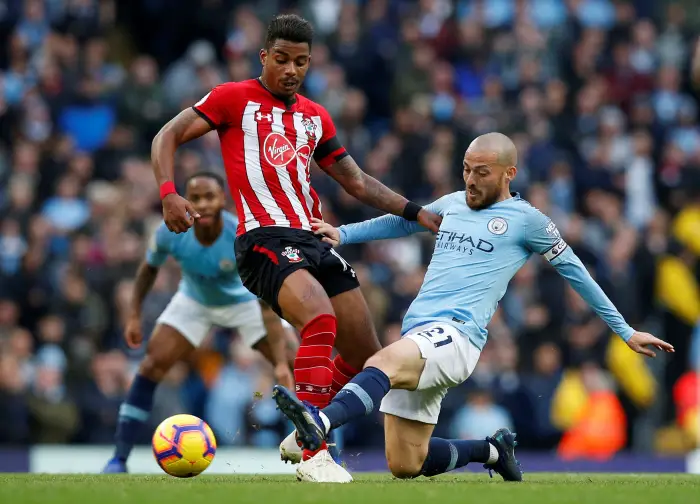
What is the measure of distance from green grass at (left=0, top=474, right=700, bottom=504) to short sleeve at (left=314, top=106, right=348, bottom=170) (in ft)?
7.31

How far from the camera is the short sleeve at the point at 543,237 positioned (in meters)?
8.18

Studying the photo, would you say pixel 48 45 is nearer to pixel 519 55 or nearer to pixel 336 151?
pixel 519 55

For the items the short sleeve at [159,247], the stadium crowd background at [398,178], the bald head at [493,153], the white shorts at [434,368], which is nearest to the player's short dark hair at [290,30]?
the bald head at [493,153]

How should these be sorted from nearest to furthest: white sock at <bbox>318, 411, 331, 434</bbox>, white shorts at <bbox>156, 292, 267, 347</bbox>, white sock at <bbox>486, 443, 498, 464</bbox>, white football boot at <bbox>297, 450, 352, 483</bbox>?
white sock at <bbox>318, 411, 331, 434</bbox> < white football boot at <bbox>297, 450, 352, 483</bbox> < white sock at <bbox>486, 443, 498, 464</bbox> < white shorts at <bbox>156, 292, 267, 347</bbox>

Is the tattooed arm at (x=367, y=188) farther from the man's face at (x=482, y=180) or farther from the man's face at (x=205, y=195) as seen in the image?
the man's face at (x=205, y=195)

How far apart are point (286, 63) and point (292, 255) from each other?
1.21 metres

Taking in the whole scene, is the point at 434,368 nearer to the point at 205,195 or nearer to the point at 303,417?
the point at 303,417

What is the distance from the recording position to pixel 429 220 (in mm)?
8672

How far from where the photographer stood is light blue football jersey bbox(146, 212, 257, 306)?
10750 mm

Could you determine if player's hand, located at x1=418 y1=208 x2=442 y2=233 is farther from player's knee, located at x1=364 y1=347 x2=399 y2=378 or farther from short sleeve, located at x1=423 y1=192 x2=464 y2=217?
player's knee, located at x1=364 y1=347 x2=399 y2=378

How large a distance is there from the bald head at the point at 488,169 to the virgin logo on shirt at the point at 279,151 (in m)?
1.10

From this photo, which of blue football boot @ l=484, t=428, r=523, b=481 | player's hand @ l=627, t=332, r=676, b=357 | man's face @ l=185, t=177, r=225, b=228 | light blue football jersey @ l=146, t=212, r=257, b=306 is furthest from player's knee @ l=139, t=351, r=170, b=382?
player's hand @ l=627, t=332, r=676, b=357

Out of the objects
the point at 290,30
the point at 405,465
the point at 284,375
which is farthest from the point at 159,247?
the point at 405,465

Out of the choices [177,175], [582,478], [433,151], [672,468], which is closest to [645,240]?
[433,151]
